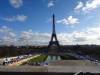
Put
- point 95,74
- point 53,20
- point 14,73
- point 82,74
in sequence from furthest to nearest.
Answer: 1. point 53,20
2. point 14,73
3. point 95,74
4. point 82,74

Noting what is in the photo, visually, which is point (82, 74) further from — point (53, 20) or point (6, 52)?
point (53, 20)

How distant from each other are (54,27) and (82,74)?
60.3m

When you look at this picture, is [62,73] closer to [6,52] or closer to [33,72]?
[33,72]

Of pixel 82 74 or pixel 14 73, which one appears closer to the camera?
pixel 82 74

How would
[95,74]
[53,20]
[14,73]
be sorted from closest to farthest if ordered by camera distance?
[95,74], [14,73], [53,20]

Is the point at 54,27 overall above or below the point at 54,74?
above

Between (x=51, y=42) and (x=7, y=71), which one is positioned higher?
(x=51, y=42)

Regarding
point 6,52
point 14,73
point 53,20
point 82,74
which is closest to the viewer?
point 82,74

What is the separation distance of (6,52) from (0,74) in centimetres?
4805

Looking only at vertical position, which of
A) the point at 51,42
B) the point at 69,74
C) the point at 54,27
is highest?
the point at 54,27

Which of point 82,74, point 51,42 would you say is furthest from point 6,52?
point 82,74

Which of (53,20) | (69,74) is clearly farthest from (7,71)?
(53,20)

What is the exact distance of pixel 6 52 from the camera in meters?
65.9

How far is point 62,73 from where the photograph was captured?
18.3 metres
